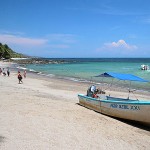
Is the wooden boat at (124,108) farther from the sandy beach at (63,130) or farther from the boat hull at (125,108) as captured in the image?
the sandy beach at (63,130)

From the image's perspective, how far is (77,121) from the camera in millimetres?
12719

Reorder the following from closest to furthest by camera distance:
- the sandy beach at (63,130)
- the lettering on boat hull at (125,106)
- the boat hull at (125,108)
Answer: the sandy beach at (63,130) → the boat hull at (125,108) → the lettering on boat hull at (125,106)

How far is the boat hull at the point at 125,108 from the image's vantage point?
41.1ft

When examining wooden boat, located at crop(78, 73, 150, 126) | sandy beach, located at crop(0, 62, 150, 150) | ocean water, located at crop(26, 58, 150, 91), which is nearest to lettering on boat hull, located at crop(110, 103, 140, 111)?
wooden boat, located at crop(78, 73, 150, 126)

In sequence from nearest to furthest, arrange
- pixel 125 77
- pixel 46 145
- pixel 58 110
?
pixel 46 145 < pixel 58 110 < pixel 125 77

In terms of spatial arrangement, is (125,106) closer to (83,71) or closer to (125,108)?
(125,108)

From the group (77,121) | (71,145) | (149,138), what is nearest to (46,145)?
(71,145)

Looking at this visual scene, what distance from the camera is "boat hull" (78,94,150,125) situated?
493 inches

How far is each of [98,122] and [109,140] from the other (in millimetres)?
2540

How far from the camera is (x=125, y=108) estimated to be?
1344cm

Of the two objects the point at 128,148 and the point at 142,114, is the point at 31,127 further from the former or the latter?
the point at 142,114

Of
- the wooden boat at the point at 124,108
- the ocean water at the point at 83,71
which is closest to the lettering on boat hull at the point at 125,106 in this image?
the wooden boat at the point at 124,108

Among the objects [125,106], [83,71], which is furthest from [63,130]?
[83,71]

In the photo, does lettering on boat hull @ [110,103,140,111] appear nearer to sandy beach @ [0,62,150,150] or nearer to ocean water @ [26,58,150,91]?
sandy beach @ [0,62,150,150]
